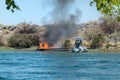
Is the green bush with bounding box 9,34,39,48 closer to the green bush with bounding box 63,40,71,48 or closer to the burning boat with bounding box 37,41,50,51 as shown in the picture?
the burning boat with bounding box 37,41,50,51

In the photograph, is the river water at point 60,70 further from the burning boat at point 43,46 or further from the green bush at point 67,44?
the green bush at point 67,44

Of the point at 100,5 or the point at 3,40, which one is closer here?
the point at 100,5

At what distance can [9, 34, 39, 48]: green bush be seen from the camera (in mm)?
181250

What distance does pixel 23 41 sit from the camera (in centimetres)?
18188

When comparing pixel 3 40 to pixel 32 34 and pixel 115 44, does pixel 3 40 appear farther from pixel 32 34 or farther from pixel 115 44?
pixel 115 44

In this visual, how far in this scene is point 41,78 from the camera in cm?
4634

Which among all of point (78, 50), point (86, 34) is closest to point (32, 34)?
point (86, 34)

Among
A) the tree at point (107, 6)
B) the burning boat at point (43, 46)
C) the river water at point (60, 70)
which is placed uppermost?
the burning boat at point (43, 46)

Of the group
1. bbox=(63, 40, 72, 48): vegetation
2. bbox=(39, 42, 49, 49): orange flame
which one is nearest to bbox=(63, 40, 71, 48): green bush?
bbox=(63, 40, 72, 48): vegetation

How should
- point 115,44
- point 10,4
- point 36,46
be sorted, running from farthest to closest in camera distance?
point 36,46 → point 115,44 → point 10,4

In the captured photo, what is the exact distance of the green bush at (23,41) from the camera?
181250 mm

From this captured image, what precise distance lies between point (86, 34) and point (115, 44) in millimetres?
19804

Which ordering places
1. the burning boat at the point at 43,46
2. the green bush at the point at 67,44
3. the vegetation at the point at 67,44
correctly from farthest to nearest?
the green bush at the point at 67,44, the vegetation at the point at 67,44, the burning boat at the point at 43,46

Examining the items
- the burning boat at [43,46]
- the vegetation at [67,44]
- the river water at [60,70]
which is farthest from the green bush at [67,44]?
the river water at [60,70]
